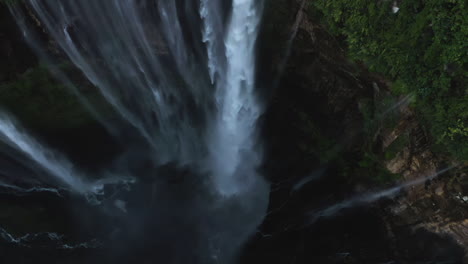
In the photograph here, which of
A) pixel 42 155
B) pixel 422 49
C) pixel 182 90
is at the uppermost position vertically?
pixel 182 90

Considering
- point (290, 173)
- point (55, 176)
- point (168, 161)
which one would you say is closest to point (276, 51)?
point (290, 173)

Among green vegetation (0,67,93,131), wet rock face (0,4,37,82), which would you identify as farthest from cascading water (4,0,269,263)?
green vegetation (0,67,93,131)

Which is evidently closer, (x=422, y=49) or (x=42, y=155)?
(x=422, y=49)

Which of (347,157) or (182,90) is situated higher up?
(182,90)

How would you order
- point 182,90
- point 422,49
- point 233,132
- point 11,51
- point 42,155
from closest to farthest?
point 422,49
point 11,51
point 42,155
point 182,90
point 233,132

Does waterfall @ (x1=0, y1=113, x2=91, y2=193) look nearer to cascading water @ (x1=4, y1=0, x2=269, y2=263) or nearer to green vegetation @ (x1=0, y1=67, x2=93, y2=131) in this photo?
cascading water @ (x1=4, y1=0, x2=269, y2=263)

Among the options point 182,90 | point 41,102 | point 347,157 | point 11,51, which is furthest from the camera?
point 182,90

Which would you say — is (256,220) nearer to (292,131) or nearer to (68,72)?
(292,131)

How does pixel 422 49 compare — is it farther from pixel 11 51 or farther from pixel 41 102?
pixel 41 102

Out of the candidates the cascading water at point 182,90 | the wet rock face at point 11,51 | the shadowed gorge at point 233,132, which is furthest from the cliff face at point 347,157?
the wet rock face at point 11,51

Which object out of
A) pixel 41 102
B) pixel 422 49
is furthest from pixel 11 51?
pixel 422 49
